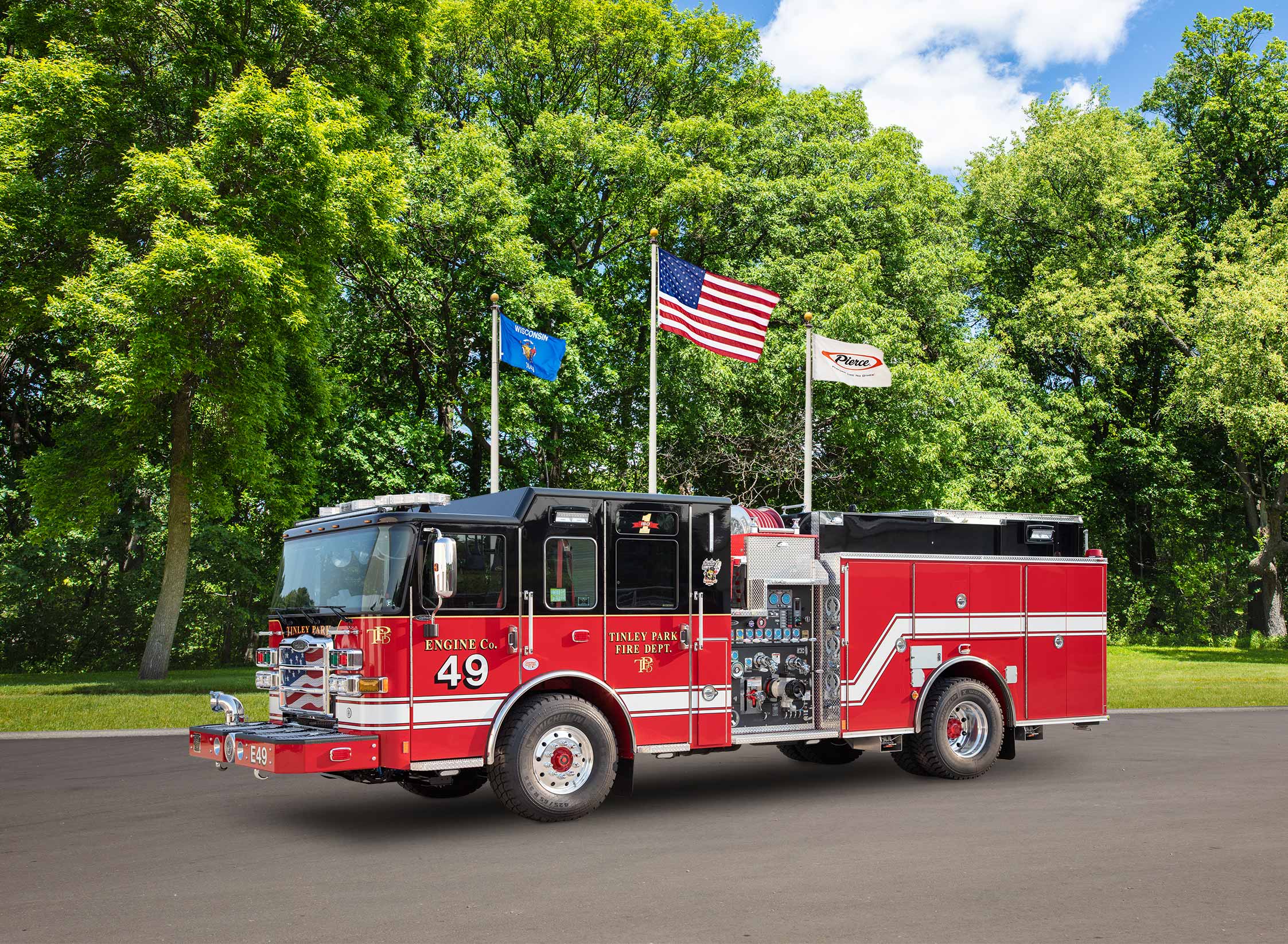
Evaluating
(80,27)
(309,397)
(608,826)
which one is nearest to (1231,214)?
(309,397)

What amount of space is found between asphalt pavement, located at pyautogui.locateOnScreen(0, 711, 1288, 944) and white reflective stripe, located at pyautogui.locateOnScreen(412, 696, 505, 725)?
0.96 m

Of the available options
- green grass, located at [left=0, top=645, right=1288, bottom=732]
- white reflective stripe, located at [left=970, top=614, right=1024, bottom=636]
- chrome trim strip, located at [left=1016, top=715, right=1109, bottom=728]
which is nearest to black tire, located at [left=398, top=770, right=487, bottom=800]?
white reflective stripe, located at [left=970, top=614, right=1024, bottom=636]

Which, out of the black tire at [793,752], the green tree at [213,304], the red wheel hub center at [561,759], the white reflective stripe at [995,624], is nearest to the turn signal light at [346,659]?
the red wheel hub center at [561,759]

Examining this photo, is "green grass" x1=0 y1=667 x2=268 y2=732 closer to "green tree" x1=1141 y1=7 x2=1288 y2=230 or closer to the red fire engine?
the red fire engine

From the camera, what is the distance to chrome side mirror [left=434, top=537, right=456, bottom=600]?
8.95 metres

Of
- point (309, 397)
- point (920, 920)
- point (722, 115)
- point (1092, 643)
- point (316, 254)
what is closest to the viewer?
point (920, 920)

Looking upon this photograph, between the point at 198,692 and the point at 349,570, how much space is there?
14.9 meters

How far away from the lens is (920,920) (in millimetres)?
6762

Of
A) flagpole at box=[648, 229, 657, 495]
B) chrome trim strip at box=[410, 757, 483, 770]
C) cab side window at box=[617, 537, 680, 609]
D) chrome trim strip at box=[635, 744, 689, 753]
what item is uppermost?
flagpole at box=[648, 229, 657, 495]

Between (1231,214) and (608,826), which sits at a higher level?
(1231,214)

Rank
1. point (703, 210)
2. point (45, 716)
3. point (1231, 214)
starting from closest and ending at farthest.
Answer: point (45, 716) < point (703, 210) < point (1231, 214)

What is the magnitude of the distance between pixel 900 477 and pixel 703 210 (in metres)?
9.91

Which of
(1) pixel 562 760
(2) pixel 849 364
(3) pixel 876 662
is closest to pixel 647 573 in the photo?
(1) pixel 562 760

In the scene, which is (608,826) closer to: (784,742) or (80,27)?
(784,742)
